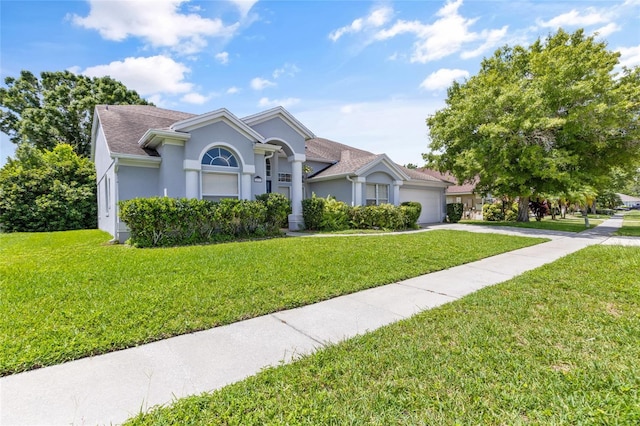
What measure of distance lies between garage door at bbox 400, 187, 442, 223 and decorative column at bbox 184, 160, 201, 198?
521 inches

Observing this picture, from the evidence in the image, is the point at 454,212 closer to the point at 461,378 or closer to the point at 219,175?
the point at 219,175

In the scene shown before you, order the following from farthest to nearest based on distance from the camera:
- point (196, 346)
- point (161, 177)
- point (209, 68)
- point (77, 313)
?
1. point (209, 68)
2. point (161, 177)
3. point (77, 313)
4. point (196, 346)

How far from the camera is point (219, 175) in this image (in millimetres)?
12562

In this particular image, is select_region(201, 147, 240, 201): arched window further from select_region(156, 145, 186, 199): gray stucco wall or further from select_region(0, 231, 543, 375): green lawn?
select_region(0, 231, 543, 375): green lawn

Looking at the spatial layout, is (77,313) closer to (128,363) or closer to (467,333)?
(128,363)

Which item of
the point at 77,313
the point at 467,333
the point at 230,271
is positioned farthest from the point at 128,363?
the point at 467,333

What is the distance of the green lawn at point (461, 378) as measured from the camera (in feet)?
7.03

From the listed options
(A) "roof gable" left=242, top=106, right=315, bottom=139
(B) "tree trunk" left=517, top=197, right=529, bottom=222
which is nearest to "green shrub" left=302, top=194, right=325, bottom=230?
(A) "roof gable" left=242, top=106, right=315, bottom=139

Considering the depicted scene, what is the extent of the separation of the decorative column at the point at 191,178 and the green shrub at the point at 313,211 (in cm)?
547

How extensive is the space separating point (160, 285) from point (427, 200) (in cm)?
1971

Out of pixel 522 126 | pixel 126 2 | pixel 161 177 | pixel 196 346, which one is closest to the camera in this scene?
pixel 196 346

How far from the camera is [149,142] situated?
39.7ft

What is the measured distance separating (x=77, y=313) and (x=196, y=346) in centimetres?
198

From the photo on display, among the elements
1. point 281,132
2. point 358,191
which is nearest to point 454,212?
point 358,191
